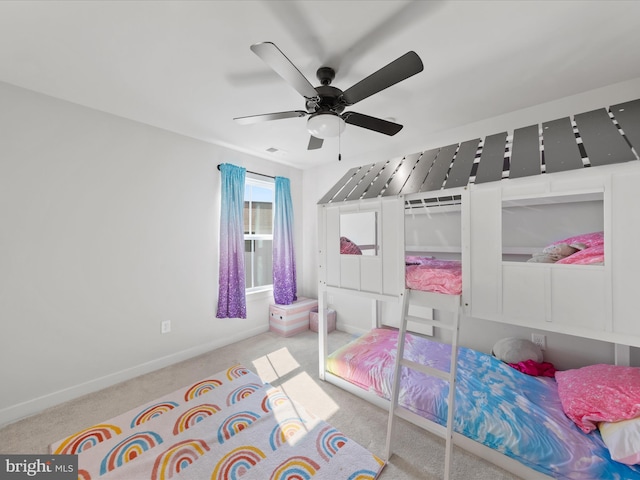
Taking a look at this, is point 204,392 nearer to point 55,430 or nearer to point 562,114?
point 55,430

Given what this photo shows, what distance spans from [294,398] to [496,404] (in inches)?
62.0

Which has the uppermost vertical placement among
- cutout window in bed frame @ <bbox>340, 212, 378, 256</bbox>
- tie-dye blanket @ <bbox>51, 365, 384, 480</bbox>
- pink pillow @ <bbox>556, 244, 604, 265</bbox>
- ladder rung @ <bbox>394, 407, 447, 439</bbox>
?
cutout window in bed frame @ <bbox>340, 212, 378, 256</bbox>

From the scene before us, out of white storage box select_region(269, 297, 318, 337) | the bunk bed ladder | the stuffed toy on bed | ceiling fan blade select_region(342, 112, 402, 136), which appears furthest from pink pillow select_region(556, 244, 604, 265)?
white storage box select_region(269, 297, 318, 337)

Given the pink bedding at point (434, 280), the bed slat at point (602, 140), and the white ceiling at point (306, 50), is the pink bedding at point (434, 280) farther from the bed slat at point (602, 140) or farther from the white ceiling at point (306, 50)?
the white ceiling at point (306, 50)

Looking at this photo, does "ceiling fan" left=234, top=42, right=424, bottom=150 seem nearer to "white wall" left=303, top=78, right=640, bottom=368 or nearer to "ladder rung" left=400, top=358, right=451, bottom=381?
"white wall" left=303, top=78, right=640, bottom=368

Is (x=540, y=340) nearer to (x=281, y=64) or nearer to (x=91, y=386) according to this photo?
(x=281, y=64)

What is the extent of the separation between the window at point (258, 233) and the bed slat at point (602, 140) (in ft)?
11.1

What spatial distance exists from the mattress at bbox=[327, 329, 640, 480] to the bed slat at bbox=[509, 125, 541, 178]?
1.58m

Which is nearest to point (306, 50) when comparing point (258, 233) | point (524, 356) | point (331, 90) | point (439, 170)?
point (331, 90)

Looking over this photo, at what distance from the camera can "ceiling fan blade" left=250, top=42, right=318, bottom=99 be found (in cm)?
122

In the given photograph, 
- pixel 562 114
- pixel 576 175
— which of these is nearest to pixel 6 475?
pixel 576 175

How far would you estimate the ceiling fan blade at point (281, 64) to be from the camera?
122 cm

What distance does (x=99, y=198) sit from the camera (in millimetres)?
2424

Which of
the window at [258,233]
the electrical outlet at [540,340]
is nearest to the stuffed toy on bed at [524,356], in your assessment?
the electrical outlet at [540,340]
